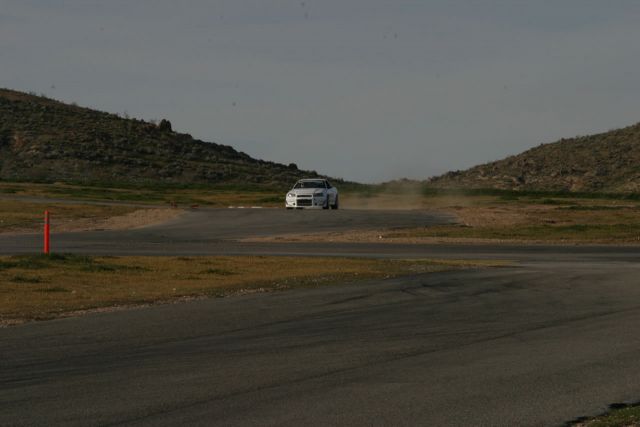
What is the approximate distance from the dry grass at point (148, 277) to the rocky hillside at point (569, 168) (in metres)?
78.7

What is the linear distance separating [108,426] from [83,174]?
9736 centimetres

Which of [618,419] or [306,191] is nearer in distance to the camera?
[618,419]

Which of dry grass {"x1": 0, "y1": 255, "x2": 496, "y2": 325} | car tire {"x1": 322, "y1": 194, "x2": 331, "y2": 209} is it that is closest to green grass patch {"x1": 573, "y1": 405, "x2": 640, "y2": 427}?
dry grass {"x1": 0, "y1": 255, "x2": 496, "y2": 325}

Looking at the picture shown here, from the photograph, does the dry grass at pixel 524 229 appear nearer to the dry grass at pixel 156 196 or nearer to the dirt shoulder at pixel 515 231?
the dirt shoulder at pixel 515 231

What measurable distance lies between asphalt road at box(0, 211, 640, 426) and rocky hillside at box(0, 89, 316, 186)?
82.4 meters

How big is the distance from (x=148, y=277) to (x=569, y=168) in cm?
9451

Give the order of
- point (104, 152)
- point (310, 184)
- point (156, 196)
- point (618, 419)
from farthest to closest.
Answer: point (104, 152) < point (156, 196) < point (310, 184) < point (618, 419)

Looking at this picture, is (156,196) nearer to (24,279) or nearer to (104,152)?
(104,152)

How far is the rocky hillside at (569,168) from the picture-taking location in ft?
350

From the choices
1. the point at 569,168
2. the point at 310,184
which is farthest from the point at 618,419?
the point at 569,168

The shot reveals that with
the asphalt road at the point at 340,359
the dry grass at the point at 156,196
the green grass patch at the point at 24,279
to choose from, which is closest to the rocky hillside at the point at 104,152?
the dry grass at the point at 156,196

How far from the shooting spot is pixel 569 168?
11319 cm

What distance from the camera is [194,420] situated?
30.0 ft

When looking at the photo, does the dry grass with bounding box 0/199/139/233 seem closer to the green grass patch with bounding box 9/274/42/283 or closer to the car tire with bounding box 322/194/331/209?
the car tire with bounding box 322/194/331/209
